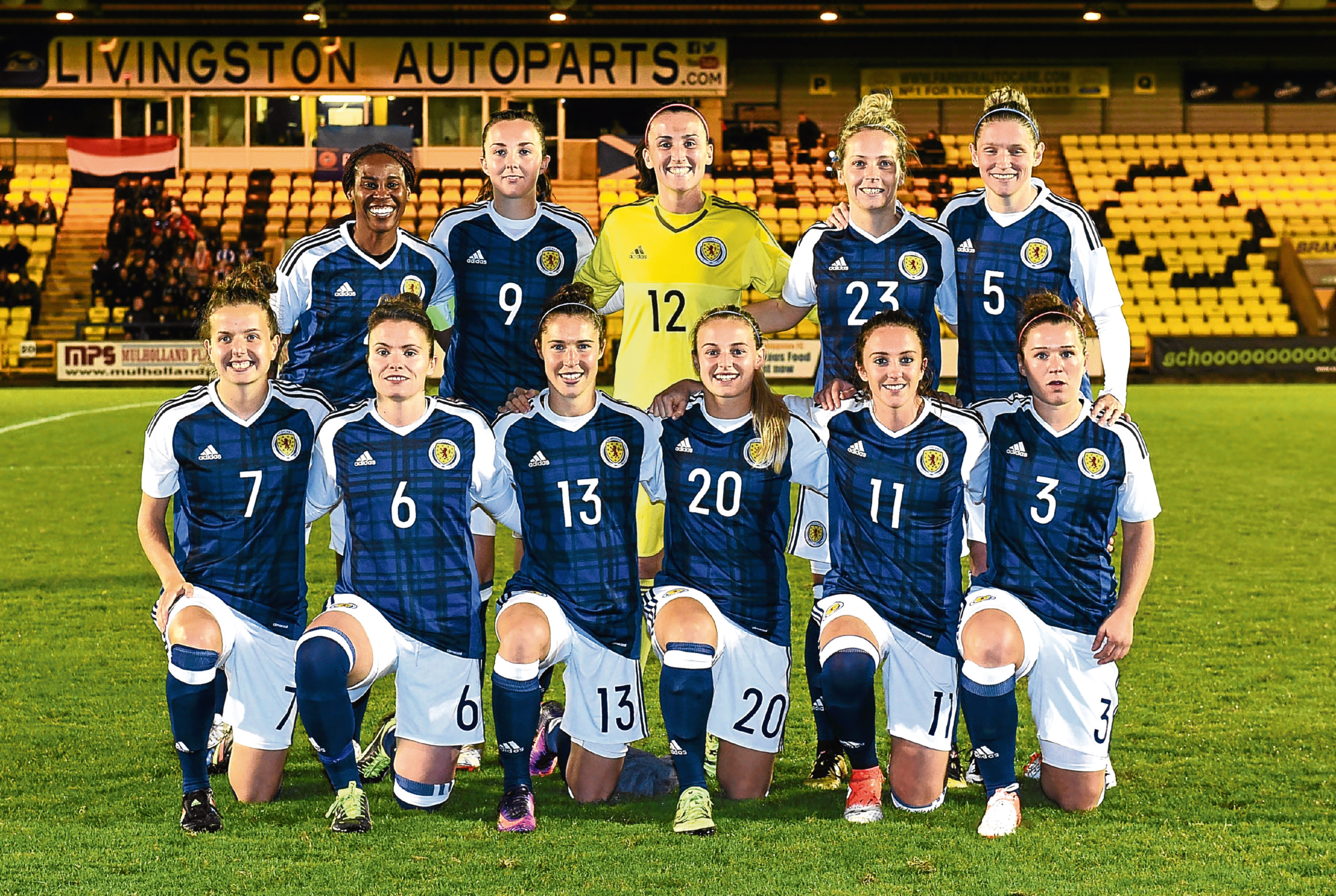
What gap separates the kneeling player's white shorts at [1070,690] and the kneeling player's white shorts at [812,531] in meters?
0.53

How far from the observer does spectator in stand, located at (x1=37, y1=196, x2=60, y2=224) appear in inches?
891

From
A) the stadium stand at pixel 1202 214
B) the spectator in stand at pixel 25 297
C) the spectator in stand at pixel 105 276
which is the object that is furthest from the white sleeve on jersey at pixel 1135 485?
the spectator in stand at pixel 25 297

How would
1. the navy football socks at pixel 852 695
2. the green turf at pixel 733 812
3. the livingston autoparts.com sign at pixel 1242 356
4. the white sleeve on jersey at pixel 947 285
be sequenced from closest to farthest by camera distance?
the green turf at pixel 733 812 → the navy football socks at pixel 852 695 → the white sleeve on jersey at pixel 947 285 → the livingston autoparts.com sign at pixel 1242 356

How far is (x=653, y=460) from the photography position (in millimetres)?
3820

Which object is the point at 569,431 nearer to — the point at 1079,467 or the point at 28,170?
the point at 1079,467

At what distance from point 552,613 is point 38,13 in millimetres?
21743

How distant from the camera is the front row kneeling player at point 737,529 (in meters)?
3.73

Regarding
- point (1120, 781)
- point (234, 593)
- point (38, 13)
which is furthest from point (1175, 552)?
point (38, 13)

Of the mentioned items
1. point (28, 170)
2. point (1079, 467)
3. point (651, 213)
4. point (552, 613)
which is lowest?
point (552, 613)

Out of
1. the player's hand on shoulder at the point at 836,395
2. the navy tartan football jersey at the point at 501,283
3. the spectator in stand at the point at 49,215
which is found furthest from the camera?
the spectator in stand at the point at 49,215

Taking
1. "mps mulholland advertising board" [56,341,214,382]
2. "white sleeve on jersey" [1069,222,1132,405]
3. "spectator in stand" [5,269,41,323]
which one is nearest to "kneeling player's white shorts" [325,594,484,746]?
"white sleeve on jersey" [1069,222,1132,405]

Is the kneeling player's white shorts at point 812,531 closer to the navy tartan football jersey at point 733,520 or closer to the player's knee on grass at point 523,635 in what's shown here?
the navy tartan football jersey at point 733,520

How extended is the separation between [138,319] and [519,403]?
17.4 m

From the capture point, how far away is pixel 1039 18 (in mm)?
22203
